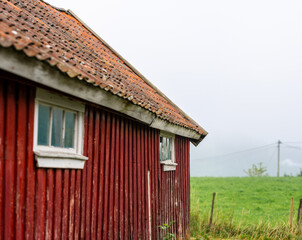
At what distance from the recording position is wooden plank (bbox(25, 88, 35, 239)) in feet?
13.7

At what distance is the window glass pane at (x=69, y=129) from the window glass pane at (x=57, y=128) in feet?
0.36

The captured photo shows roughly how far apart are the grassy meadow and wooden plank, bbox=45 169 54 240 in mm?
5588

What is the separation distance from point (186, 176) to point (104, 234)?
5048 millimetres

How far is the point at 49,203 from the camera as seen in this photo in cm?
454

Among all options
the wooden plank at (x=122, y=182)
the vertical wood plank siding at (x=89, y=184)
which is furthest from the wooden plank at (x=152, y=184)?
the wooden plank at (x=122, y=182)

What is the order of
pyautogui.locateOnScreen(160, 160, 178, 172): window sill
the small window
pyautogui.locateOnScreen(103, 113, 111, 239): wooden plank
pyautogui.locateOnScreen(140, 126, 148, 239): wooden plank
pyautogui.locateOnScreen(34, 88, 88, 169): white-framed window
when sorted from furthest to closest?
pyautogui.locateOnScreen(160, 160, 178, 172): window sill, pyautogui.locateOnScreen(140, 126, 148, 239): wooden plank, pyautogui.locateOnScreen(103, 113, 111, 239): wooden plank, the small window, pyautogui.locateOnScreen(34, 88, 88, 169): white-framed window

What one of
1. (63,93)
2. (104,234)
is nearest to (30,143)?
(63,93)

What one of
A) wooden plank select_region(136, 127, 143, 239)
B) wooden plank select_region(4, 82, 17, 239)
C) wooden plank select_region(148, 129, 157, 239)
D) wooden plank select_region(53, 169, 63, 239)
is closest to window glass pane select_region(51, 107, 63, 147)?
wooden plank select_region(53, 169, 63, 239)

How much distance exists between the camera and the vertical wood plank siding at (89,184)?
396 centimetres

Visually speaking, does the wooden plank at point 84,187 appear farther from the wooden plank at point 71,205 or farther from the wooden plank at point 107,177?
the wooden plank at point 107,177

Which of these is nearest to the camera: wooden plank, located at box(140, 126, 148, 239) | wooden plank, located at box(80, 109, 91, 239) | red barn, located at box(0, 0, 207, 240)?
red barn, located at box(0, 0, 207, 240)

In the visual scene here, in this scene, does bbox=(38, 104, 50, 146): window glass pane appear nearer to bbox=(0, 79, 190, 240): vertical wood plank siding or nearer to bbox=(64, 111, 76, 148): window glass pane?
bbox=(0, 79, 190, 240): vertical wood plank siding

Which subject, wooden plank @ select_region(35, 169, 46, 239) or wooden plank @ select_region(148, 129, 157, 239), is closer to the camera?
wooden plank @ select_region(35, 169, 46, 239)

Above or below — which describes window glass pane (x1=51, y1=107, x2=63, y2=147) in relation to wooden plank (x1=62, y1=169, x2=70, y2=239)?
above
